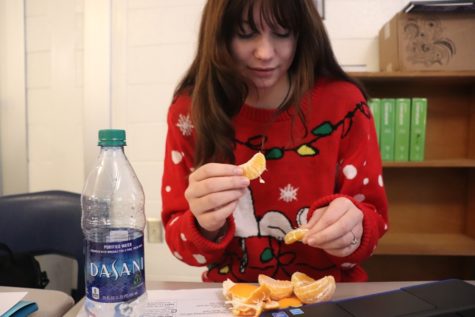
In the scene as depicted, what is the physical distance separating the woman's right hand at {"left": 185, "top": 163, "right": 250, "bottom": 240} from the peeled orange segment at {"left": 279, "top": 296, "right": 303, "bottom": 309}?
0.19 metres

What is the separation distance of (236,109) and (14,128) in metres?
→ 1.76

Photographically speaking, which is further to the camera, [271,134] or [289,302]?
[271,134]

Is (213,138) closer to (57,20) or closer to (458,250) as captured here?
(458,250)

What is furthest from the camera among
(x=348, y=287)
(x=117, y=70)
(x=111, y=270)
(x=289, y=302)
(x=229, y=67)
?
(x=117, y=70)

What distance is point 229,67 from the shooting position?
0.87 meters

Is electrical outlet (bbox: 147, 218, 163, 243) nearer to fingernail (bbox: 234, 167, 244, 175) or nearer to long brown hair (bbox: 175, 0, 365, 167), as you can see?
long brown hair (bbox: 175, 0, 365, 167)

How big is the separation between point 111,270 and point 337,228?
40 cm

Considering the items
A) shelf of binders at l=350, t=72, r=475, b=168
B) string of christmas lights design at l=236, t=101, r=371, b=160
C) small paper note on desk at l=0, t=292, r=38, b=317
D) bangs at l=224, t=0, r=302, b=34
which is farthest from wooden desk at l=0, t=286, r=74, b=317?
shelf of binders at l=350, t=72, r=475, b=168

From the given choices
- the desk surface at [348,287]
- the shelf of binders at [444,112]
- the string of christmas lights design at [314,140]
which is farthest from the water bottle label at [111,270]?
the shelf of binders at [444,112]

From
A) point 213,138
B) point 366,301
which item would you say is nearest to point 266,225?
point 213,138

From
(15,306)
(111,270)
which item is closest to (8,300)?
(15,306)

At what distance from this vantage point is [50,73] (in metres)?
2.09

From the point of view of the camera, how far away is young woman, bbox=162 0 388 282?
85 cm

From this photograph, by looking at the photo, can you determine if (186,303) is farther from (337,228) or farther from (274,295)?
(337,228)
